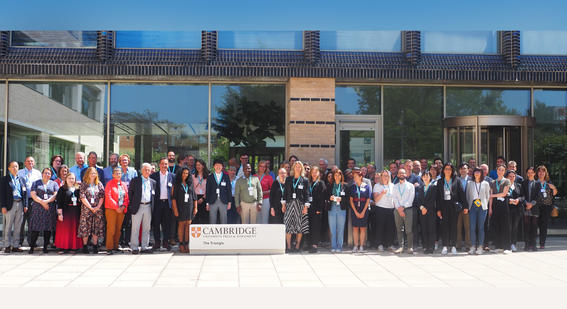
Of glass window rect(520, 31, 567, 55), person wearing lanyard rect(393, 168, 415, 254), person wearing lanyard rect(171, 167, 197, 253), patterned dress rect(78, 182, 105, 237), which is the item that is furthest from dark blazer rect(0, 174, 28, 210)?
glass window rect(520, 31, 567, 55)

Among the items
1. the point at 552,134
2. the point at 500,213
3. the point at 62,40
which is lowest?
the point at 500,213

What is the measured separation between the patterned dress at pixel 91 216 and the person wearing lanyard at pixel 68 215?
228 millimetres

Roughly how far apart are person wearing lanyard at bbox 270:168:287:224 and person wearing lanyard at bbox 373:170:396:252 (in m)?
2.10

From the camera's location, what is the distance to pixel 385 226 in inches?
441

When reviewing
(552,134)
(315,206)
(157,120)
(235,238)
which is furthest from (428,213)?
(157,120)

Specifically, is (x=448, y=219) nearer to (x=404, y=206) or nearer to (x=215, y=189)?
(x=404, y=206)

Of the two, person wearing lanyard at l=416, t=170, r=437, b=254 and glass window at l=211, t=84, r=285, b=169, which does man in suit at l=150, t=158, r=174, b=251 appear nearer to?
glass window at l=211, t=84, r=285, b=169

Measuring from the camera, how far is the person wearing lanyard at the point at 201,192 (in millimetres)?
11180

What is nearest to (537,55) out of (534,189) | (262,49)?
(534,189)

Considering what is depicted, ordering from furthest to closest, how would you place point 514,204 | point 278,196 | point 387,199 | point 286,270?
point 514,204, point 387,199, point 278,196, point 286,270

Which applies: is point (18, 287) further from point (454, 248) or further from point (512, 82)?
point (512, 82)

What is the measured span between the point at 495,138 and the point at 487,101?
49.5 inches

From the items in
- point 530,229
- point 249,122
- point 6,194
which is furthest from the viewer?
point 249,122

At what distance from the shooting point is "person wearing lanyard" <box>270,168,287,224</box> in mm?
11039
